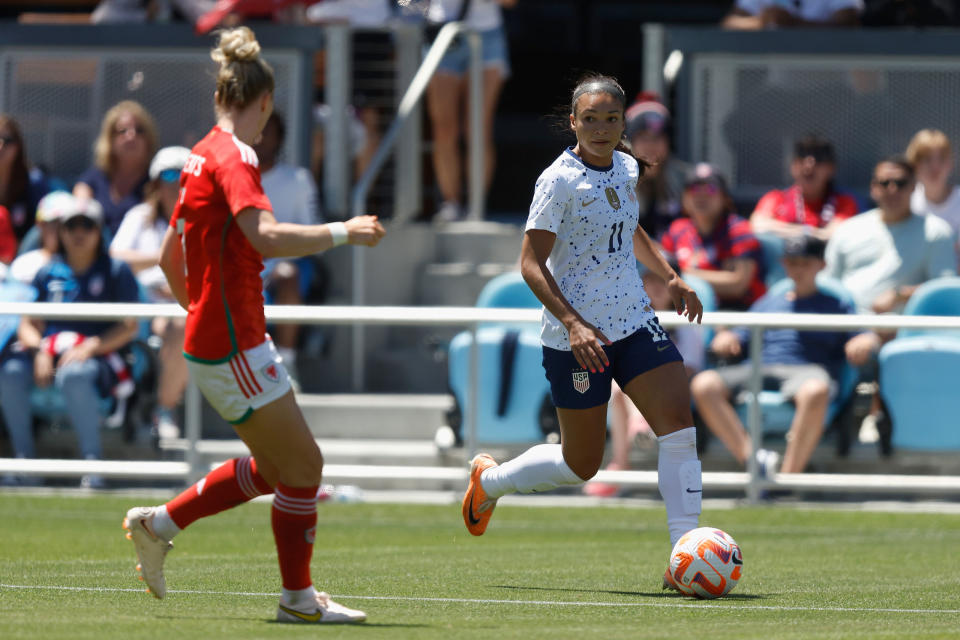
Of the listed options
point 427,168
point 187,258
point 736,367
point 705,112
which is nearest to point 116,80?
point 427,168

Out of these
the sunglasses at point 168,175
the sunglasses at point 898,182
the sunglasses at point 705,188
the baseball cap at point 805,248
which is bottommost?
the baseball cap at point 805,248

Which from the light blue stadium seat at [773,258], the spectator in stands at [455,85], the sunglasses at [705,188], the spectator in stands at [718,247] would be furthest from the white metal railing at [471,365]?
the spectator in stands at [455,85]

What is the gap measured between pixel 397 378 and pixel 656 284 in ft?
8.04

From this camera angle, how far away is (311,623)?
5.66 metres

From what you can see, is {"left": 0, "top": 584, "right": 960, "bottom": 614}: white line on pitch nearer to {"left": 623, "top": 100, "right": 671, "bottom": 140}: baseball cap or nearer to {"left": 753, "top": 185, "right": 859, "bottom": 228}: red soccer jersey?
{"left": 623, "top": 100, "right": 671, "bottom": 140}: baseball cap

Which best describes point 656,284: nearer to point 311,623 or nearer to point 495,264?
point 495,264

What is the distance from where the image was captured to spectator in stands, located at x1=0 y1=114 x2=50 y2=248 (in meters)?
12.6

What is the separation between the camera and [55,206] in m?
12.0

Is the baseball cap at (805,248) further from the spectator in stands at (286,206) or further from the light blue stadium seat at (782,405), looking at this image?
the spectator in stands at (286,206)

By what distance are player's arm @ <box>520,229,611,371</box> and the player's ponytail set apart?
1.31m

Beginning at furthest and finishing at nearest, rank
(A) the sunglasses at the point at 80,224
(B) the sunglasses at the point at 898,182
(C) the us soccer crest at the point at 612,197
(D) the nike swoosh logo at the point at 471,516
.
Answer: (A) the sunglasses at the point at 80,224 < (B) the sunglasses at the point at 898,182 < (D) the nike swoosh logo at the point at 471,516 < (C) the us soccer crest at the point at 612,197

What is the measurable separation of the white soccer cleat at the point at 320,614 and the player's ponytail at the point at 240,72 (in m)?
1.71

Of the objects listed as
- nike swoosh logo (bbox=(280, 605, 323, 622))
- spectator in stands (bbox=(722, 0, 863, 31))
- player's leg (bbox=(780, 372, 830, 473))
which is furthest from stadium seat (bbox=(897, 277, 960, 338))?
nike swoosh logo (bbox=(280, 605, 323, 622))

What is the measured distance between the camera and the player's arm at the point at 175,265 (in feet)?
19.8
